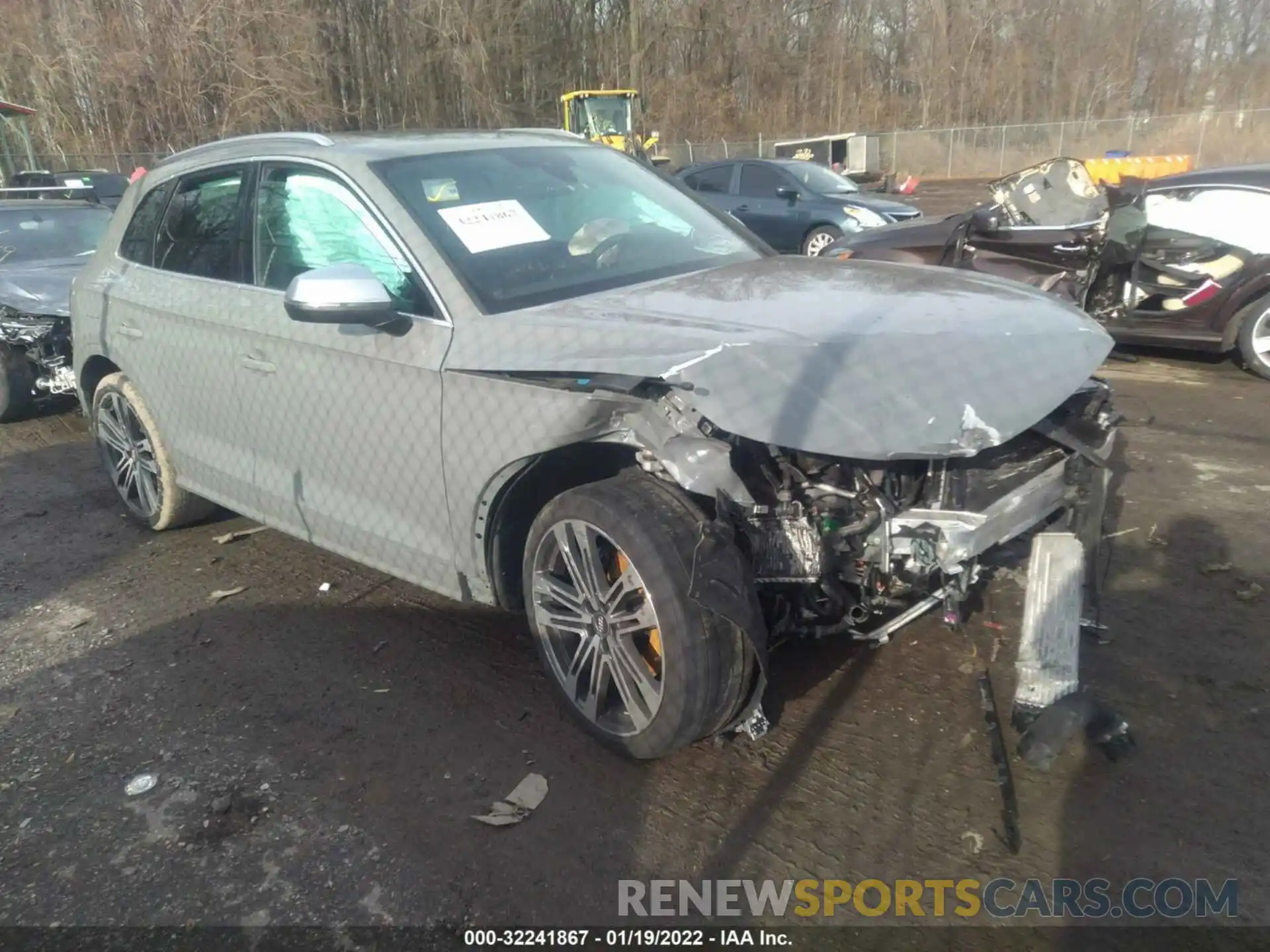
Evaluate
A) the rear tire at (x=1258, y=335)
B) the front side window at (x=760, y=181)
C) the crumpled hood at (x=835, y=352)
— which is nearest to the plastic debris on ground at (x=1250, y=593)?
the crumpled hood at (x=835, y=352)

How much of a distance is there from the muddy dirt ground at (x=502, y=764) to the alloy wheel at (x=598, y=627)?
0.20 metres

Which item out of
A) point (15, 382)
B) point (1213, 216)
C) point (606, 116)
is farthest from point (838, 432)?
point (606, 116)

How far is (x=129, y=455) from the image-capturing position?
206 inches

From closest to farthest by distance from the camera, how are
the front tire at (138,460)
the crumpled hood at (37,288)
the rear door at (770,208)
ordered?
1. the front tire at (138,460)
2. the crumpled hood at (37,288)
3. the rear door at (770,208)

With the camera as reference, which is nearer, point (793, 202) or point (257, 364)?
point (257, 364)

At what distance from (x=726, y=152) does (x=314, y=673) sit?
121 ft

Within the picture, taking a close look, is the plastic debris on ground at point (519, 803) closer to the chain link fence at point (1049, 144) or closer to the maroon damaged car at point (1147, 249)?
the maroon damaged car at point (1147, 249)

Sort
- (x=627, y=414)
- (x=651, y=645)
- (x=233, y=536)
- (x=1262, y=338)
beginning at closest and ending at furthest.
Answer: (x=627, y=414) < (x=651, y=645) < (x=233, y=536) < (x=1262, y=338)

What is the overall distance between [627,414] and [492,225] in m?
1.12

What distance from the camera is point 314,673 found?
3818 millimetres

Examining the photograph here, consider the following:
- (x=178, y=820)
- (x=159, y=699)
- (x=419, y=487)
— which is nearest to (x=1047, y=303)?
(x=419, y=487)

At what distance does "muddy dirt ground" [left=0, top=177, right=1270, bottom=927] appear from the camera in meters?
2.65

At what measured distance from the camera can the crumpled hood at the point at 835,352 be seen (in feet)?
8.42

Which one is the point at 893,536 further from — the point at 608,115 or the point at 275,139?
the point at 608,115
